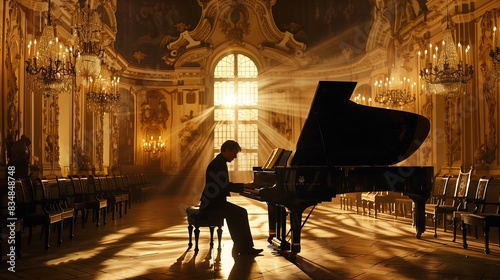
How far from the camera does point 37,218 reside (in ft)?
19.0

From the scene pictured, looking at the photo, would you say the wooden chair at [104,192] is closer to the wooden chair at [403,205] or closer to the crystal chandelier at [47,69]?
the crystal chandelier at [47,69]

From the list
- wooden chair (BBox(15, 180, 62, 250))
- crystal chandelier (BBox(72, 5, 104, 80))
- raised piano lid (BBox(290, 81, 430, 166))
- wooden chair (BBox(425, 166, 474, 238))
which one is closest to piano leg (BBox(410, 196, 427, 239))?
wooden chair (BBox(425, 166, 474, 238))

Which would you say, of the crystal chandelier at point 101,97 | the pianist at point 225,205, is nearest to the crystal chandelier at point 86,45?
the crystal chandelier at point 101,97

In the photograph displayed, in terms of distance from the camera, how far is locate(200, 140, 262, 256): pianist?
16.8 ft

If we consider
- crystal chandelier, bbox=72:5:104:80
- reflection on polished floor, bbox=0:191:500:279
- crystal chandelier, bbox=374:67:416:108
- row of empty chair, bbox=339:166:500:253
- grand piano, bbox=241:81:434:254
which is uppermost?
crystal chandelier, bbox=72:5:104:80

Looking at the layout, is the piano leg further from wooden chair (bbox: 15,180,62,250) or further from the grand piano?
wooden chair (bbox: 15,180,62,250)

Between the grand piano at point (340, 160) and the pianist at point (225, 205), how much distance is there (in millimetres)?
264

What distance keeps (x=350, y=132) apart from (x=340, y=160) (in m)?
0.36

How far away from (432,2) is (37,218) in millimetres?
8508

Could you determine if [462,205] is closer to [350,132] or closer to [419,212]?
[419,212]

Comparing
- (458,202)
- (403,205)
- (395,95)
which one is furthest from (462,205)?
(395,95)

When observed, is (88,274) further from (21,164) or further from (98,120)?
(98,120)

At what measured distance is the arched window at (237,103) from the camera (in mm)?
18453

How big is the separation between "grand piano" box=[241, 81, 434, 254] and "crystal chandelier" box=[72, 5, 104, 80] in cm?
455
